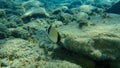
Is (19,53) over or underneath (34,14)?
over

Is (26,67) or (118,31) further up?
(118,31)

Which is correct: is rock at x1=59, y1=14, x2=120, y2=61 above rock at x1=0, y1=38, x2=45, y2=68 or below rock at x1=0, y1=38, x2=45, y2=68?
above

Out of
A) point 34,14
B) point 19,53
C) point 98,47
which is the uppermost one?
point 98,47

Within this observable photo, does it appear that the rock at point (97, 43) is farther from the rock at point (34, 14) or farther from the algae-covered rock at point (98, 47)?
the rock at point (34, 14)

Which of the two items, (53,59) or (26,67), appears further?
(53,59)

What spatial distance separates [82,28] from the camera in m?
4.38

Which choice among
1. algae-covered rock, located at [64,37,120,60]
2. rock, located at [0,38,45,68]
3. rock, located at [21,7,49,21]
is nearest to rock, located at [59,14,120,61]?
algae-covered rock, located at [64,37,120,60]

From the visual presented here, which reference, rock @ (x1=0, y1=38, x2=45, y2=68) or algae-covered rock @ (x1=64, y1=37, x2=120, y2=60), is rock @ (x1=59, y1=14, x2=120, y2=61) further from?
rock @ (x1=0, y1=38, x2=45, y2=68)

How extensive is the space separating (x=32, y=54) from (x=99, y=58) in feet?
4.43

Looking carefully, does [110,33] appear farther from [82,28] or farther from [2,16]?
[2,16]

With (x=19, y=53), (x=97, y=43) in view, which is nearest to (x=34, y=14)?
(x=19, y=53)

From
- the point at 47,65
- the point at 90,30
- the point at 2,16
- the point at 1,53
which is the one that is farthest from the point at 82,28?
the point at 2,16

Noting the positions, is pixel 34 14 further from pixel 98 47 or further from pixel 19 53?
pixel 98 47

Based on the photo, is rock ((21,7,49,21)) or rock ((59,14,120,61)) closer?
rock ((59,14,120,61))
